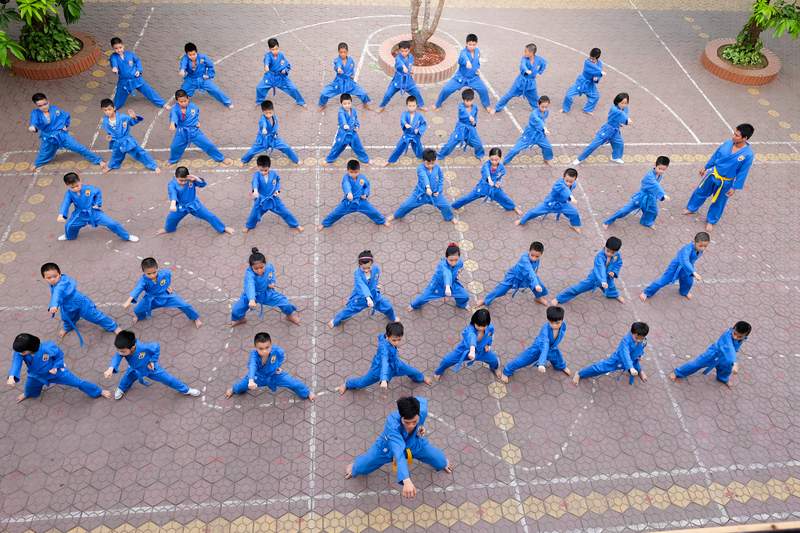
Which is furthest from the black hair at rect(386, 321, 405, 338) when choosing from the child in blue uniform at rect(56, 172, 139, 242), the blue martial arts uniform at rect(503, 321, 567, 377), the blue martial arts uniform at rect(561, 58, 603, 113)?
the blue martial arts uniform at rect(561, 58, 603, 113)

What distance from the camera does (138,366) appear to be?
25.2 feet

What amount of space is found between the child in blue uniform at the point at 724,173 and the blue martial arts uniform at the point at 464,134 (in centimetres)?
401

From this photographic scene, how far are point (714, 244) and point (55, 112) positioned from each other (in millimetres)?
11780

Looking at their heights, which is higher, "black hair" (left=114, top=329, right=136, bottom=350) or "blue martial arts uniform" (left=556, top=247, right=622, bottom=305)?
"black hair" (left=114, top=329, right=136, bottom=350)

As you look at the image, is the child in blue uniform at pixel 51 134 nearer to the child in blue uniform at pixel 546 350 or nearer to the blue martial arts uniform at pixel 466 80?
the blue martial arts uniform at pixel 466 80

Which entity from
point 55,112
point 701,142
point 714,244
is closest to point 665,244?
point 714,244

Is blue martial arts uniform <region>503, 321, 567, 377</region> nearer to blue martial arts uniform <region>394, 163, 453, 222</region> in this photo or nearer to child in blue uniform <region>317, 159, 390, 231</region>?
blue martial arts uniform <region>394, 163, 453, 222</region>

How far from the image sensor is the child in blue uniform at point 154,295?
330 inches

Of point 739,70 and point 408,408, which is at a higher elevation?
point 408,408

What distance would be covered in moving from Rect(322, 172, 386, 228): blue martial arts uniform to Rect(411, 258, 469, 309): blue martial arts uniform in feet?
6.04

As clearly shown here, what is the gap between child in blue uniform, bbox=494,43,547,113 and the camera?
41.6 ft

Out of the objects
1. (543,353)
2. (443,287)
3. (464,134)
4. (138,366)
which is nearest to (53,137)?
(138,366)

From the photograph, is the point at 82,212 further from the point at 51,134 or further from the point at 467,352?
the point at 467,352

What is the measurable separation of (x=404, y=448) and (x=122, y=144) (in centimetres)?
781
